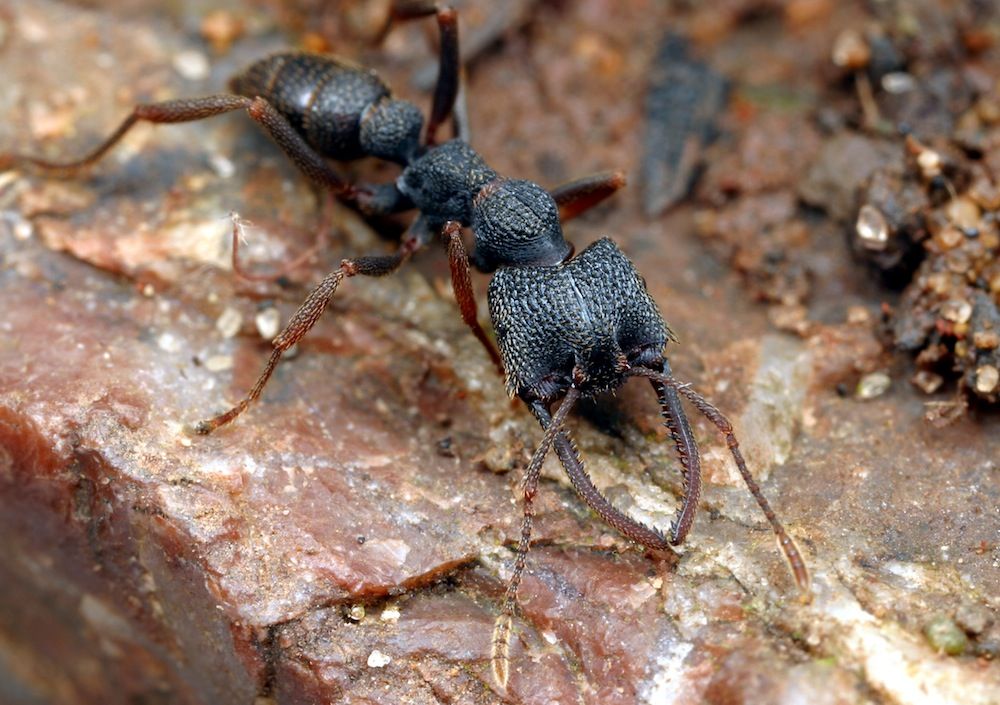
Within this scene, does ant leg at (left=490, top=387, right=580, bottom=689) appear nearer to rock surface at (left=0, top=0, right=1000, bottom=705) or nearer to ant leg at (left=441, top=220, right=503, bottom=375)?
rock surface at (left=0, top=0, right=1000, bottom=705)

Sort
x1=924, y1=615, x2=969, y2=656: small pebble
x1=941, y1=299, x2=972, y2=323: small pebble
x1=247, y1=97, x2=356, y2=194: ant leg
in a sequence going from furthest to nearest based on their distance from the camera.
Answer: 1. x1=247, y1=97, x2=356, y2=194: ant leg
2. x1=941, y1=299, x2=972, y2=323: small pebble
3. x1=924, y1=615, x2=969, y2=656: small pebble

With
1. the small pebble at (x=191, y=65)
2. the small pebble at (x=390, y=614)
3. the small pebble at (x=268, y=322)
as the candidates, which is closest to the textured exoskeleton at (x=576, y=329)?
the small pebble at (x=390, y=614)

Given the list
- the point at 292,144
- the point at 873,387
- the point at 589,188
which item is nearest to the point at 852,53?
the point at 589,188


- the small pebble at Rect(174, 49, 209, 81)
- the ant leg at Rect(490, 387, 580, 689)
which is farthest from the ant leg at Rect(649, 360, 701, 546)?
the small pebble at Rect(174, 49, 209, 81)

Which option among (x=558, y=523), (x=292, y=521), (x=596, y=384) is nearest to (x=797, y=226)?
(x=596, y=384)

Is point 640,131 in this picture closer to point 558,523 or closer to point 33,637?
point 558,523

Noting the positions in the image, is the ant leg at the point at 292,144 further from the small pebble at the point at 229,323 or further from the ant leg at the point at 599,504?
the ant leg at the point at 599,504

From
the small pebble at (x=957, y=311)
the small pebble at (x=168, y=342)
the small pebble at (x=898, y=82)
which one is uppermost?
the small pebble at (x=898, y=82)
